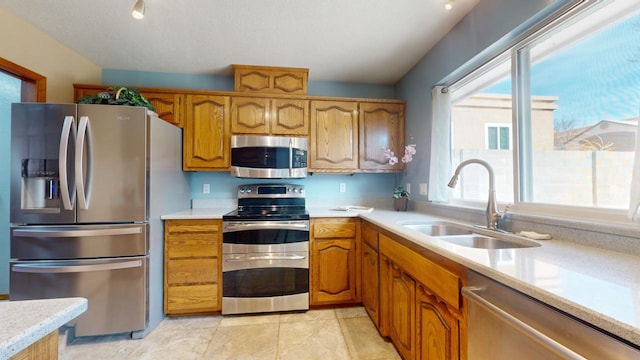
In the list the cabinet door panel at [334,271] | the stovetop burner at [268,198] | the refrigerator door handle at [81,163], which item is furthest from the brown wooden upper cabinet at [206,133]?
the cabinet door panel at [334,271]

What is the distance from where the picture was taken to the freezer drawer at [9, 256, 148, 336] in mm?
1788

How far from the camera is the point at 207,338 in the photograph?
192 cm

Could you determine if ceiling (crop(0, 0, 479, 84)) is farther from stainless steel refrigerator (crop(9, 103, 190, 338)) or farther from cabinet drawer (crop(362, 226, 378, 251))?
cabinet drawer (crop(362, 226, 378, 251))

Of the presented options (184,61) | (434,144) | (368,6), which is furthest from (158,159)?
(434,144)

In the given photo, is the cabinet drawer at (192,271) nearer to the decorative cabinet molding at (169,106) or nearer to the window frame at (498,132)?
the decorative cabinet molding at (169,106)

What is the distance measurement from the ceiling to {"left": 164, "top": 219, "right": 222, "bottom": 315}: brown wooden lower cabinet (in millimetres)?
1557

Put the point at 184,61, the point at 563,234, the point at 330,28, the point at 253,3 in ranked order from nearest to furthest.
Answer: the point at 563,234 → the point at 253,3 → the point at 330,28 → the point at 184,61

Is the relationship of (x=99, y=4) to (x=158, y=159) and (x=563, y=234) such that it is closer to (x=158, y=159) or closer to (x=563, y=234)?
(x=158, y=159)

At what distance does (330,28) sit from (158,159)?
173 cm

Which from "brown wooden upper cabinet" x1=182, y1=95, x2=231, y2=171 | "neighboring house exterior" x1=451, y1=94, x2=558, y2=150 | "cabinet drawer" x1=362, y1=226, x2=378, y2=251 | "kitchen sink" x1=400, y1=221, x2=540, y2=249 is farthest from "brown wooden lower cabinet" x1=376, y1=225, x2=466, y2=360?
"brown wooden upper cabinet" x1=182, y1=95, x2=231, y2=171

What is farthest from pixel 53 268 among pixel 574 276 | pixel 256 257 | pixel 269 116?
pixel 574 276

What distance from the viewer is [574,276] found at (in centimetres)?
76

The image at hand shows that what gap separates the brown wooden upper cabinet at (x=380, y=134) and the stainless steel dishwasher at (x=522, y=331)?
1.86 metres

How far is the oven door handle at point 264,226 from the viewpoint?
2203 millimetres
